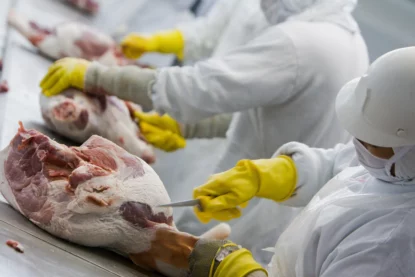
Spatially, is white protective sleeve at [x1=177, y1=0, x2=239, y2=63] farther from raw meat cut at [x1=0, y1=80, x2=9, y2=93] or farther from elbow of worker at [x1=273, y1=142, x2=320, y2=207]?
elbow of worker at [x1=273, y1=142, x2=320, y2=207]

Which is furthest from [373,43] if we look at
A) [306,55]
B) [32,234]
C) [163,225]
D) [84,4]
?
[32,234]

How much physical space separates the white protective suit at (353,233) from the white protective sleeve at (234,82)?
2.08ft

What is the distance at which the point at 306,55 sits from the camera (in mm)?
2621

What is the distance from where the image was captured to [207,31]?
3771 millimetres

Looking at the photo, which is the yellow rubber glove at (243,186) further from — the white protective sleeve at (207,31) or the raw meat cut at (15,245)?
the white protective sleeve at (207,31)

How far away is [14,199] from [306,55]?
1.21m

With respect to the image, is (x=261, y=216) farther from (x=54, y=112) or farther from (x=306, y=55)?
(x=54, y=112)

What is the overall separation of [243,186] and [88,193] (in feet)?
1.59

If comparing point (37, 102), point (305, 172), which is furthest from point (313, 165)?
point (37, 102)

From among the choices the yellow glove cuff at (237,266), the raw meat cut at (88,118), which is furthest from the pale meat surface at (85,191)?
the raw meat cut at (88,118)

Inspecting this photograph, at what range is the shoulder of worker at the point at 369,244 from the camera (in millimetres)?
1643

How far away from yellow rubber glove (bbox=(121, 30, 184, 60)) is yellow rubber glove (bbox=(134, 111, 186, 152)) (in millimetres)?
600

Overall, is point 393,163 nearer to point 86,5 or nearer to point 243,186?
point 243,186

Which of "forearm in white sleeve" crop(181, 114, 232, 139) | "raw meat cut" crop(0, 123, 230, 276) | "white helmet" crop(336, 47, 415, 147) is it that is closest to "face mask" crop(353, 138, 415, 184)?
"white helmet" crop(336, 47, 415, 147)
